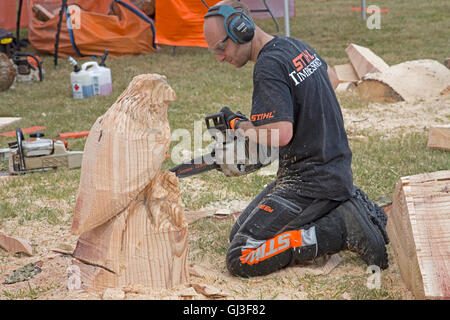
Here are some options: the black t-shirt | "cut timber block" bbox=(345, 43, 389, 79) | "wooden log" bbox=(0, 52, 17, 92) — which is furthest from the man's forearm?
"wooden log" bbox=(0, 52, 17, 92)

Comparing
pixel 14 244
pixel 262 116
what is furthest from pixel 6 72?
pixel 262 116

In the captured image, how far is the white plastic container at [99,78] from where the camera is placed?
7.07 meters

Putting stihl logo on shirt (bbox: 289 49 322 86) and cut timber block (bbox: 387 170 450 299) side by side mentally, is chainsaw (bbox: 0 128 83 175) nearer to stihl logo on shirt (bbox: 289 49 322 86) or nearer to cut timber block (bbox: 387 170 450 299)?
stihl logo on shirt (bbox: 289 49 322 86)

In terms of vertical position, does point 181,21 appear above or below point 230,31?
below

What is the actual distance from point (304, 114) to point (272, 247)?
677 millimetres

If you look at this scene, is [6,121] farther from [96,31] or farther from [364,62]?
[364,62]

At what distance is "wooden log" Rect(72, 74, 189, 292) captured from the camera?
2145mm

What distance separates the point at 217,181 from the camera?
13.8ft

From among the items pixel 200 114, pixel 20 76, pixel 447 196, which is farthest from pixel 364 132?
pixel 20 76

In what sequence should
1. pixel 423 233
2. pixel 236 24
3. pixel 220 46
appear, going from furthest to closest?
pixel 220 46
pixel 236 24
pixel 423 233

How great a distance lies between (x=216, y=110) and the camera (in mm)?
6250

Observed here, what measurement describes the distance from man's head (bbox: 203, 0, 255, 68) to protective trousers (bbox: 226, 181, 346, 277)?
0.72 meters

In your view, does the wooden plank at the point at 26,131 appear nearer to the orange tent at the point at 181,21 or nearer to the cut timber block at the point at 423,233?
the orange tent at the point at 181,21

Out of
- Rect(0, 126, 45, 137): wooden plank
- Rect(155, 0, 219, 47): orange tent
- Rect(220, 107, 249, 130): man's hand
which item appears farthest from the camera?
Rect(155, 0, 219, 47): orange tent
